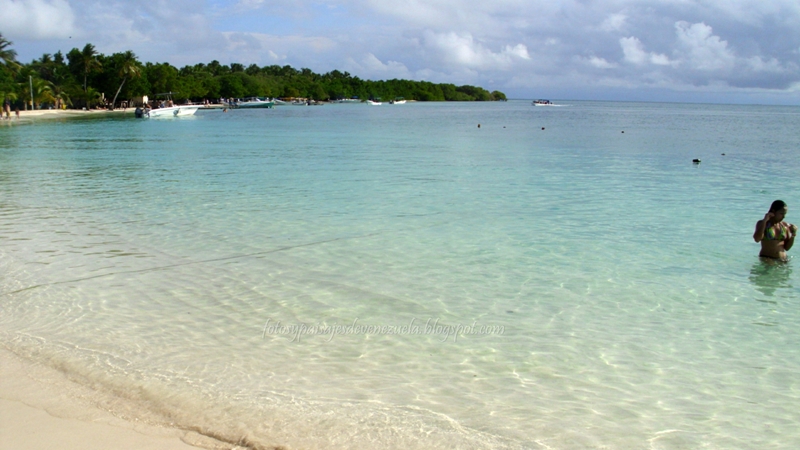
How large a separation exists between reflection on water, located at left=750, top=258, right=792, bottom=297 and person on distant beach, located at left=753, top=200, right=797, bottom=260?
0.12 m

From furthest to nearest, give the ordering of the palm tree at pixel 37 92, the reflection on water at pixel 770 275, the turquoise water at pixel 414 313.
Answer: the palm tree at pixel 37 92, the reflection on water at pixel 770 275, the turquoise water at pixel 414 313

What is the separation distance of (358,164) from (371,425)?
1888 centimetres

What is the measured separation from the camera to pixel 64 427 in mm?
4117

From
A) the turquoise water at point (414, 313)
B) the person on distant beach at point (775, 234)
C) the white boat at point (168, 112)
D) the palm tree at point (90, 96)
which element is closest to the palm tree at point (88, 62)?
the palm tree at point (90, 96)

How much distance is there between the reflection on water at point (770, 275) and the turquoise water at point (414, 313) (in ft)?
0.14

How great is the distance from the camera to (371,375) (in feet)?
17.5

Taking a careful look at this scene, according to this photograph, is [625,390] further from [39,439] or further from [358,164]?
[358,164]

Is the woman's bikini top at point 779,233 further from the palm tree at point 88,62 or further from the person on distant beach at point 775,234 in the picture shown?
the palm tree at point 88,62

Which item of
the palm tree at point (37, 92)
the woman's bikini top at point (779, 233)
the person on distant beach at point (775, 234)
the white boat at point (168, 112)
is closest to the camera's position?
the person on distant beach at point (775, 234)

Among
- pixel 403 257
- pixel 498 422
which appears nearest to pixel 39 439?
pixel 498 422

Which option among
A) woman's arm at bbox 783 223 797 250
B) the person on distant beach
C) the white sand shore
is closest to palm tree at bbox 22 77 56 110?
the white sand shore

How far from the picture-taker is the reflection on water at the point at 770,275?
310 inches

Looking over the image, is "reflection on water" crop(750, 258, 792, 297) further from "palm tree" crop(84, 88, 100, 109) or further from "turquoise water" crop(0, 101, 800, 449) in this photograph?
"palm tree" crop(84, 88, 100, 109)

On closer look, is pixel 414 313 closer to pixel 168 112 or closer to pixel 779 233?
pixel 779 233
